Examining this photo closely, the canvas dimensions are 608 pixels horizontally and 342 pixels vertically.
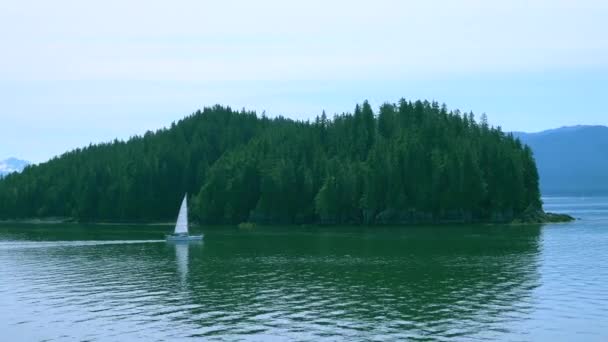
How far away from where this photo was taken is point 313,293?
71438 mm

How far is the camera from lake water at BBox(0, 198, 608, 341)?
53.4 m

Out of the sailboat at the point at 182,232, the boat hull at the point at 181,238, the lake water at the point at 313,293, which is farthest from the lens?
the sailboat at the point at 182,232

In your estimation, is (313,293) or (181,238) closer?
(313,293)

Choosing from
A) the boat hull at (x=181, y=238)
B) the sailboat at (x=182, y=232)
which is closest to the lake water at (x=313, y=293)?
the boat hull at (x=181, y=238)

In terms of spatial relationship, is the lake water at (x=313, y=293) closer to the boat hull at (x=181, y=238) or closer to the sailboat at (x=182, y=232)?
the boat hull at (x=181, y=238)

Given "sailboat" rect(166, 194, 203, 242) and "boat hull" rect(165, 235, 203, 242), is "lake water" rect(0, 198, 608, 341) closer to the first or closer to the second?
"boat hull" rect(165, 235, 203, 242)

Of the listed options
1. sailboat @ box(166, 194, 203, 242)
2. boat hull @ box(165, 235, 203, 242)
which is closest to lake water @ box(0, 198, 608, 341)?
boat hull @ box(165, 235, 203, 242)

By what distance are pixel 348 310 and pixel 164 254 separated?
221ft

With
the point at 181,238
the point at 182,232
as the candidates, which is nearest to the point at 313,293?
the point at 181,238

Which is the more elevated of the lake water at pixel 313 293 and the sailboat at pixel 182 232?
the sailboat at pixel 182 232

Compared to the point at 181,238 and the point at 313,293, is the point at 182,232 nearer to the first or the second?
the point at 181,238

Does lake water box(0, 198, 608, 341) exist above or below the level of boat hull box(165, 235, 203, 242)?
below

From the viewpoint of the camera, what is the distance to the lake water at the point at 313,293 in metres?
53.4

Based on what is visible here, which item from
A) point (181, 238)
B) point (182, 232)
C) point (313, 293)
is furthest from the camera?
point (182, 232)
